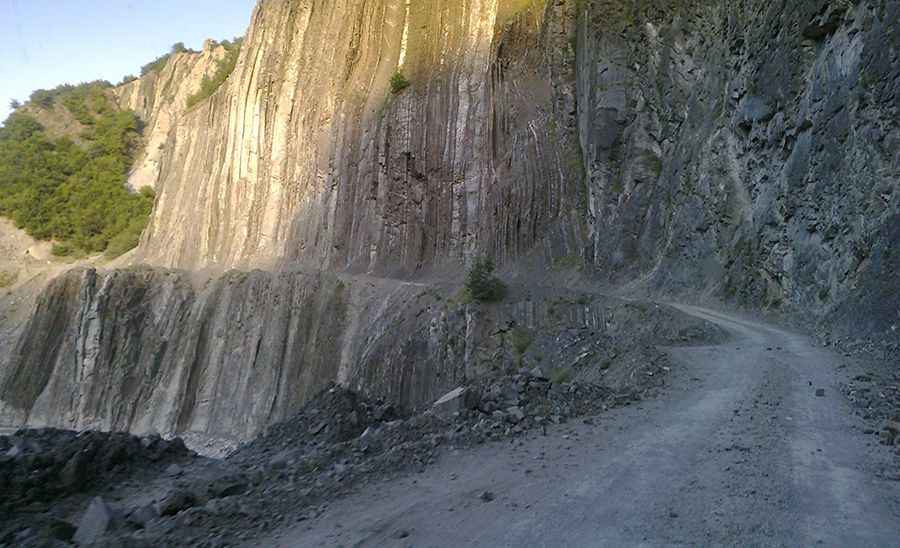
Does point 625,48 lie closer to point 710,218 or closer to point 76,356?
point 710,218

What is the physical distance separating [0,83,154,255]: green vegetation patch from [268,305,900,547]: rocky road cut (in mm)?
54204

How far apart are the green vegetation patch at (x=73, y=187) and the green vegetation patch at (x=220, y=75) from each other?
31.9 feet

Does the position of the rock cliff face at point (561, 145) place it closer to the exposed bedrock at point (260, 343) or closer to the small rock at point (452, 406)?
the exposed bedrock at point (260, 343)

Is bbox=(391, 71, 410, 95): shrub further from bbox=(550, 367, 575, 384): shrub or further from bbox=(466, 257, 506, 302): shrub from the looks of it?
bbox=(550, 367, 575, 384): shrub

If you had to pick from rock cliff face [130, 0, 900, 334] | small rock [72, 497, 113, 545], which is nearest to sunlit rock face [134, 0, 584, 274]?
rock cliff face [130, 0, 900, 334]

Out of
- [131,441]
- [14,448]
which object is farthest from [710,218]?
[14,448]

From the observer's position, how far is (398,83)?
3472cm

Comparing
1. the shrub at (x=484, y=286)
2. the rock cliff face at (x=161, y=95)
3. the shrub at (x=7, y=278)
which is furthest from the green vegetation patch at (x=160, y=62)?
the shrub at (x=484, y=286)

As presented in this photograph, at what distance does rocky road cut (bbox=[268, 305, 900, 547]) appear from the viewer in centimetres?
474

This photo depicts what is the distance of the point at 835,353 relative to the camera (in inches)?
462

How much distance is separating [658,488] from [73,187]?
6546 centimetres

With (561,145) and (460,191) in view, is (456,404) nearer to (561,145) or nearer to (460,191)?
(561,145)

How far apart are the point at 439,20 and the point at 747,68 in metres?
19.7

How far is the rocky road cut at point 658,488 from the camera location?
4742mm
